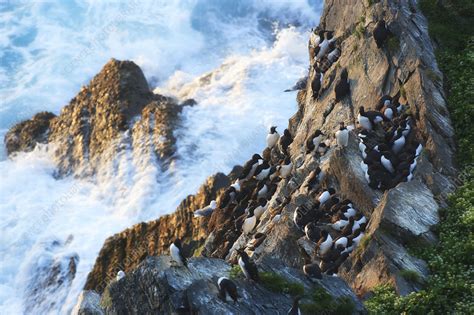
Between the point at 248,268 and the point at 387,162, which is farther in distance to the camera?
the point at 387,162

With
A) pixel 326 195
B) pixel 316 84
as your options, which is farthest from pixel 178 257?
pixel 316 84

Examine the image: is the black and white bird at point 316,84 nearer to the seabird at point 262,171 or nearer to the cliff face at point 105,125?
Result: the seabird at point 262,171

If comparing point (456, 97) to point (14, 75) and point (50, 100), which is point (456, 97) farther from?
point (14, 75)

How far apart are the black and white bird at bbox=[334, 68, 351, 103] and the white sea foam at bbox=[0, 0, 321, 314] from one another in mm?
11494

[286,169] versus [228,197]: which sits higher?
[286,169]

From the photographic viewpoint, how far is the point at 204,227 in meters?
30.9

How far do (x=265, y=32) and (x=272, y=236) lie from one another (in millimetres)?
37949

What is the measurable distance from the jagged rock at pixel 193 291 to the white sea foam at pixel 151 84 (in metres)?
15.3

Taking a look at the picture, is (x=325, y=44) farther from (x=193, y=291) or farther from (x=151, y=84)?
(x=151, y=84)

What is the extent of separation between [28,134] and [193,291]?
102ft

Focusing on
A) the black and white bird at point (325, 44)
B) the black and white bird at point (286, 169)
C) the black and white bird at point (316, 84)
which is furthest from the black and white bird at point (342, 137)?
the black and white bird at point (325, 44)

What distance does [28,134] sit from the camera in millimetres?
45219

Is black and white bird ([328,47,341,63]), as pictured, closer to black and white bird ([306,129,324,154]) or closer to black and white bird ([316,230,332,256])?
black and white bird ([306,129,324,154])

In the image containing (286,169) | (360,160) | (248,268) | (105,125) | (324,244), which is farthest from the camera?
(105,125)
